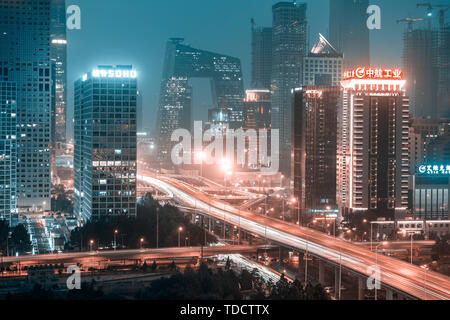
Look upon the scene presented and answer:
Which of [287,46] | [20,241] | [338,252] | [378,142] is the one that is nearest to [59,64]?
[287,46]

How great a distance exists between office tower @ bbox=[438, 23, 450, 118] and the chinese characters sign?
44102mm

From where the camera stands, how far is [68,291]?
26.3 m

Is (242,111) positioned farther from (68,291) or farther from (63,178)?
(68,291)

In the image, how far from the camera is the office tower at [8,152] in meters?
48.0

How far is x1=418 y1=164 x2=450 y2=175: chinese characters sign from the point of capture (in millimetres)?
48438

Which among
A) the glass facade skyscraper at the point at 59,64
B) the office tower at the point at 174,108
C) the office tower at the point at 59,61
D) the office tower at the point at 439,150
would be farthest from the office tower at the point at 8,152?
the office tower at the point at 174,108

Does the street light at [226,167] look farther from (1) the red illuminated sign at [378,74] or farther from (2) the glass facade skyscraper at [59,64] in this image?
(1) the red illuminated sign at [378,74]

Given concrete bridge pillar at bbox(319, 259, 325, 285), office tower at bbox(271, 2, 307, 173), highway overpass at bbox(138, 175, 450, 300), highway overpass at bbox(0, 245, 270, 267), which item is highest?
office tower at bbox(271, 2, 307, 173)

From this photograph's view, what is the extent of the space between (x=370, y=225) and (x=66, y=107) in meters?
69.1

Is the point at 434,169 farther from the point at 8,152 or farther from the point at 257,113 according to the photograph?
the point at 257,113

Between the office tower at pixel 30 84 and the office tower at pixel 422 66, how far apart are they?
5098cm

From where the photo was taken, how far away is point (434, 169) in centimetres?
4856

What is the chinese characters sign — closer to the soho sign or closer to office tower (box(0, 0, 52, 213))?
the soho sign

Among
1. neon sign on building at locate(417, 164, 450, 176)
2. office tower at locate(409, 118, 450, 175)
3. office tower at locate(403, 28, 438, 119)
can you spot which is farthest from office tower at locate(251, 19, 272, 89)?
neon sign on building at locate(417, 164, 450, 176)
